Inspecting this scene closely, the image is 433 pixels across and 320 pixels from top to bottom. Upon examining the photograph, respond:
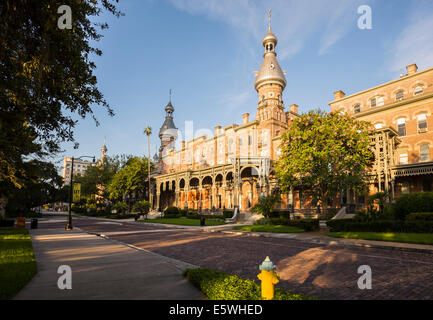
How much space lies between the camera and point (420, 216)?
53.1 ft

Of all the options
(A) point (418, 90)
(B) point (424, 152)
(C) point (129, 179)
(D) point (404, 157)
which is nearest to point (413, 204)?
(B) point (424, 152)

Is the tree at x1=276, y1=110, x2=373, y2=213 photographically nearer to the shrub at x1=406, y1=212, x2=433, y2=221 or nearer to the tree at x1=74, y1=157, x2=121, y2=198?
the shrub at x1=406, y1=212, x2=433, y2=221

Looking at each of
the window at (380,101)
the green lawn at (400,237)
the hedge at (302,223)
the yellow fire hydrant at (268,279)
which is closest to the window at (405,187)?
the window at (380,101)

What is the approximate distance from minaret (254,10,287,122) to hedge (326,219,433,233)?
25362mm

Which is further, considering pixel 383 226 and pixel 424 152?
pixel 424 152

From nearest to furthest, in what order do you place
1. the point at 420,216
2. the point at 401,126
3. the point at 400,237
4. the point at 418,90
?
the point at 400,237 → the point at 420,216 → the point at 401,126 → the point at 418,90

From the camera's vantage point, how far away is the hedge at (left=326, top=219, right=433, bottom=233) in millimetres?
14906

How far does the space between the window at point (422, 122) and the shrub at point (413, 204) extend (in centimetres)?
1337

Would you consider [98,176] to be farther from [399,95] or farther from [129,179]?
[399,95]

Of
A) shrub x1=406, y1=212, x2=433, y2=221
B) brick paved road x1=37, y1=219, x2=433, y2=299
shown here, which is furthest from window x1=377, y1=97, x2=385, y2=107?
brick paved road x1=37, y1=219, x2=433, y2=299

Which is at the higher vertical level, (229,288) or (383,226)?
(229,288)

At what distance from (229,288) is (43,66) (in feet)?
23.5
